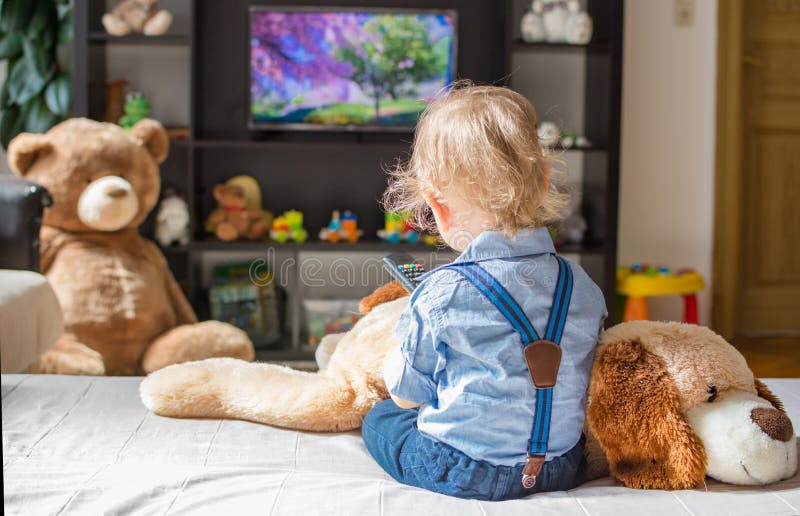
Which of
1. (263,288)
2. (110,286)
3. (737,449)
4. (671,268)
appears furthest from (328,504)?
(671,268)

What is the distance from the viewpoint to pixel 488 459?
1.17 meters

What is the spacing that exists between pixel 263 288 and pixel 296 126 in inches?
25.2

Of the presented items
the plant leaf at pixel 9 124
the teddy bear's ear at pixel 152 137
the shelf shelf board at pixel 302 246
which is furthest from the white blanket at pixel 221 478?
the plant leaf at pixel 9 124

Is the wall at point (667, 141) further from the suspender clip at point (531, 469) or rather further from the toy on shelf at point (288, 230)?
the suspender clip at point (531, 469)

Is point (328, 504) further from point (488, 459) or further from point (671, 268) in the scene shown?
point (671, 268)

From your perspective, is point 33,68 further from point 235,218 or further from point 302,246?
point 302,246

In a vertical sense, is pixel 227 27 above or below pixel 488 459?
above

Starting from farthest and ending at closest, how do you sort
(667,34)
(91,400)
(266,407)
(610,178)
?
(667,34), (610,178), (91,400), (266,407)

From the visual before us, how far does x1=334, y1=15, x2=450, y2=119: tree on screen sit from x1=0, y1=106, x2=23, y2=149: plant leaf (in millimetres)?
1269

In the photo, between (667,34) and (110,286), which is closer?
(110,286)

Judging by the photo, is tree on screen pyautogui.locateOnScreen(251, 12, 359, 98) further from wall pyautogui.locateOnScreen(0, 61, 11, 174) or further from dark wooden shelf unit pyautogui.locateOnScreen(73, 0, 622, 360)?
wall pyautogui.locateOnScreen(0, 61, 11, 174)

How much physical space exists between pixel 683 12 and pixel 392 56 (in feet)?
4.07

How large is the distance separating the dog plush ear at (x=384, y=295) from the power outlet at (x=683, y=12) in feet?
8.70

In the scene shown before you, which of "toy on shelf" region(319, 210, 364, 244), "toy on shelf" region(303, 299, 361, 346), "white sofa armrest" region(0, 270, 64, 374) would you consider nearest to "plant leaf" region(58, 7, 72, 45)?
"toy on shelf" region(319, 210, 364, 244)
